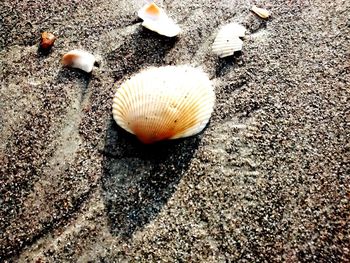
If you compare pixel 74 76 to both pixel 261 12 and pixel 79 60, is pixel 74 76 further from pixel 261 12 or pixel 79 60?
pixel 261 12

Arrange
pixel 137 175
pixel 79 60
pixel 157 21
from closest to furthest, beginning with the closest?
pixel 137 175 < pixel 79 60 < pixel 157 21

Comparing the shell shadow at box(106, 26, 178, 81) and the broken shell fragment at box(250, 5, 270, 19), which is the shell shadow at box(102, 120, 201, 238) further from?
the broken shell fragment at box(250, 5, 270, 19)

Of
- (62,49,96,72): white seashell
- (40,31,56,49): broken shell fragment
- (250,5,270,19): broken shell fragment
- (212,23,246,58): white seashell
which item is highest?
(250,5,270,19): broken shell fragment

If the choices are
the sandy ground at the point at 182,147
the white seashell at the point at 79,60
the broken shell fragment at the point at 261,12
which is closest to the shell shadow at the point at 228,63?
the sandy ground at the point at 182,147

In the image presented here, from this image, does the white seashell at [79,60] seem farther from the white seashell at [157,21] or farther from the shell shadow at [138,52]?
the white seashell at [157,21]

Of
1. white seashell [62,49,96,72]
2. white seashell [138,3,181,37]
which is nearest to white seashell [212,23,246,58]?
white seashell [138,3,181,37]

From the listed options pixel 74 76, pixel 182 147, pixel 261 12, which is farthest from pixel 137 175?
pixel 261 12

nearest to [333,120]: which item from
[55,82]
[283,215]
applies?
[283,215]
